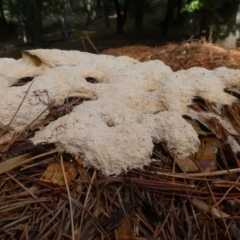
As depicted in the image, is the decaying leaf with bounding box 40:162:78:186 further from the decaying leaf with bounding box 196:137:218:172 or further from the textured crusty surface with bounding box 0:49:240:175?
the decaying leaf with bounding box 196:137:218:172

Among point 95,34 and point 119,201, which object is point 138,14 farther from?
point 119,201

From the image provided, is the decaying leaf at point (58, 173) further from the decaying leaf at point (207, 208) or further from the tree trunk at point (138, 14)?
the tree trunk at point (138, 14)

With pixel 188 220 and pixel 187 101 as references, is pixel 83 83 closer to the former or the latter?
pixel 187 101

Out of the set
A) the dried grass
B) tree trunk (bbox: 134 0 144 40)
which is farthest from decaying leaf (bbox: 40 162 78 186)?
tree trunk (bbox: 134 0 144 40)

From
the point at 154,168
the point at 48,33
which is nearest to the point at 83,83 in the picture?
the point at 154,168

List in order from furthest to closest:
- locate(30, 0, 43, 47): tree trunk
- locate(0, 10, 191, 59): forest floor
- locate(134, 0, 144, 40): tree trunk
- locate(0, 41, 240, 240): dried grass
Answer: locate(0, 10, 191, 59): forest floor < locate(134, 0, 144, 40): tree trunk < locate(30, 0, 43, 47): tree trunk < locate(0, 41, 240, 240): dried grass

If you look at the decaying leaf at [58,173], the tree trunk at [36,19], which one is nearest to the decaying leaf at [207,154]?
the decaying leaf at [58,173]

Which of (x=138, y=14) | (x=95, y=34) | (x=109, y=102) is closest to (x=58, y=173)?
(x=109, y=102)
